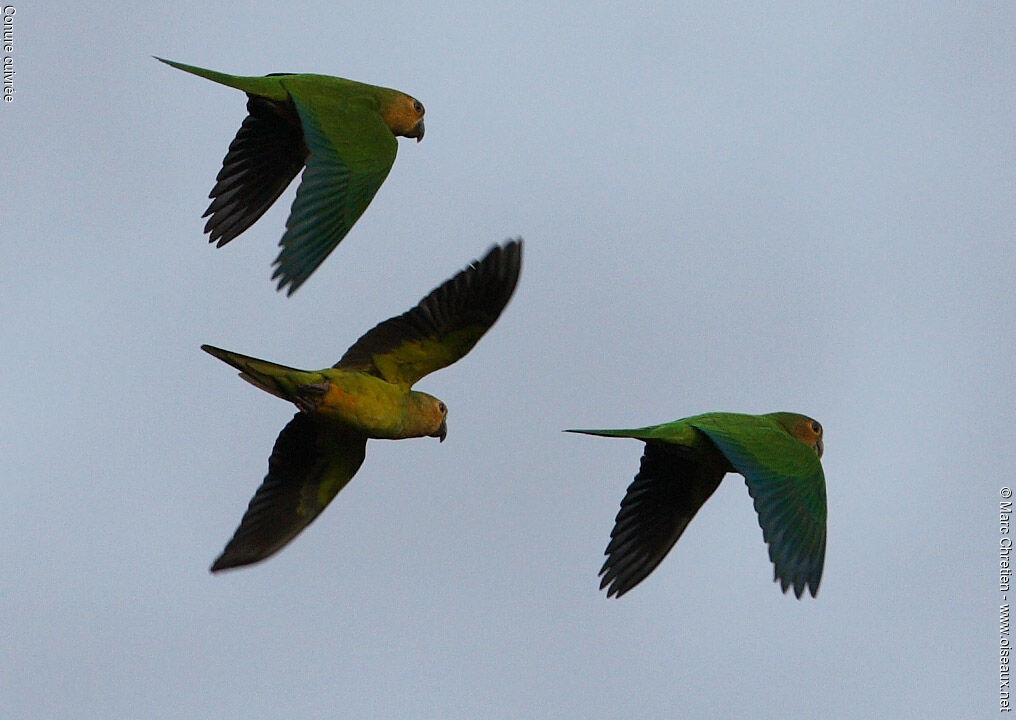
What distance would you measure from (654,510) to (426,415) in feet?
6.34

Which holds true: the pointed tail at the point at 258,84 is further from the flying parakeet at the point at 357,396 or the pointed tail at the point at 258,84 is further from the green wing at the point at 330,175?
the flying parakeet at the point at 357,396

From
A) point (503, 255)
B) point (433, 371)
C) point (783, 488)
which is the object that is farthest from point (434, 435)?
point (783, 488)

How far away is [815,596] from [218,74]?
17.8ft

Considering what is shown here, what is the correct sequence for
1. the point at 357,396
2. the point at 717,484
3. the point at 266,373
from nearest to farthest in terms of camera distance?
1. the point at 266,373
2. the point at 357,396
3. the point at 717,484

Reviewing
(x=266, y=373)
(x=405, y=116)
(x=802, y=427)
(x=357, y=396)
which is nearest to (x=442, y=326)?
(x=357, y=396)

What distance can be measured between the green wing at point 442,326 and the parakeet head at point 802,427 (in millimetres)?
2843

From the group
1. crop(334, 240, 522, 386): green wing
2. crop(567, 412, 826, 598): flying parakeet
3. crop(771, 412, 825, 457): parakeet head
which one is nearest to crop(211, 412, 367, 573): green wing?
crop(334, 240, 522, 386): green wing

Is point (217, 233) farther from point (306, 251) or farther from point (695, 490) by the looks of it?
point (695, 490)

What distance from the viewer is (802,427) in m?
14.8

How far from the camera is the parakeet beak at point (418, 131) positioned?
50.1 feet

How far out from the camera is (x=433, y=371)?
13500 millimetres

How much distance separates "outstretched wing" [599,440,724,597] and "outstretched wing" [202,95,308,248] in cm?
339

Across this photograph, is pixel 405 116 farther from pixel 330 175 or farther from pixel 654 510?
pixel 654 510

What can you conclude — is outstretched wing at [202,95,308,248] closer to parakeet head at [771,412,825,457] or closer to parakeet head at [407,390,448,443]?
parakeet head at [407,390,448,443]
